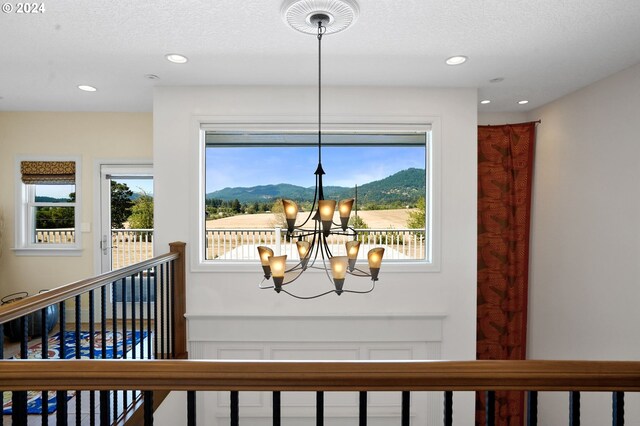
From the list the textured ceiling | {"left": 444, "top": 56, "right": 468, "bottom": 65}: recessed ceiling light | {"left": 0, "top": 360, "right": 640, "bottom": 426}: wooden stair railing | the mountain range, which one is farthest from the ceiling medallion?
the mountain range

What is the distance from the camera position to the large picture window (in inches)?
165

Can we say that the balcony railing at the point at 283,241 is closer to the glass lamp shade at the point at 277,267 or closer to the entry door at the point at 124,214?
the entry door at the point at 124,214

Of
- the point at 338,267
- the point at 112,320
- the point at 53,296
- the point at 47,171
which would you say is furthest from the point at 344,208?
the point at 47,171

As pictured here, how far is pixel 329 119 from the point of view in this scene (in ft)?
9.37

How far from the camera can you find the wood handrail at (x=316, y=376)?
2.65 feet

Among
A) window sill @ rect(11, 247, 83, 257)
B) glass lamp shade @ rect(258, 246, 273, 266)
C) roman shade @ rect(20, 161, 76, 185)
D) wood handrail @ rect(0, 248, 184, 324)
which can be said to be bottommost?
window sill @ rect(11, 247, 83, 257)

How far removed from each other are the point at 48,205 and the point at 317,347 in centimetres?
364

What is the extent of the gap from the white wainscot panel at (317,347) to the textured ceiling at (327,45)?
6.69 ft

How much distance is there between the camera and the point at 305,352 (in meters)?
2.88

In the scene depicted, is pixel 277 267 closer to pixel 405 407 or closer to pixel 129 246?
pixel 405 407

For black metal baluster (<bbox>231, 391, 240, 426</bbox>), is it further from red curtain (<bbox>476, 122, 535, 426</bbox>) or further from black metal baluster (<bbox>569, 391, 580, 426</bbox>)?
red curtain (<bbox>476, 122, 535, 426</bbox>)

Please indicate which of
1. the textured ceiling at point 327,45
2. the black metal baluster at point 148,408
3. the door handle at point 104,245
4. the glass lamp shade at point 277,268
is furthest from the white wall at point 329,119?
the black metal baluster at point 148,408

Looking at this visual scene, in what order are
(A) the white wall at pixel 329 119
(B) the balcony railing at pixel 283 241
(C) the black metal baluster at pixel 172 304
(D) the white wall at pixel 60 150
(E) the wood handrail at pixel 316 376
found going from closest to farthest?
(E) the wood handrail at pixel 316 376 < (C) the black metal baluster at pixel 172 304 < (A) the white wall at pixel 329 119 < (D) the white wall at pixel 60 150 < (B) the balcony railing at pixel 283 241

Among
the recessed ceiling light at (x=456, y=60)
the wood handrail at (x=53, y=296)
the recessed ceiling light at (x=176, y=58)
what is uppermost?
the recessed ceiling light at (x=456, y=60)
